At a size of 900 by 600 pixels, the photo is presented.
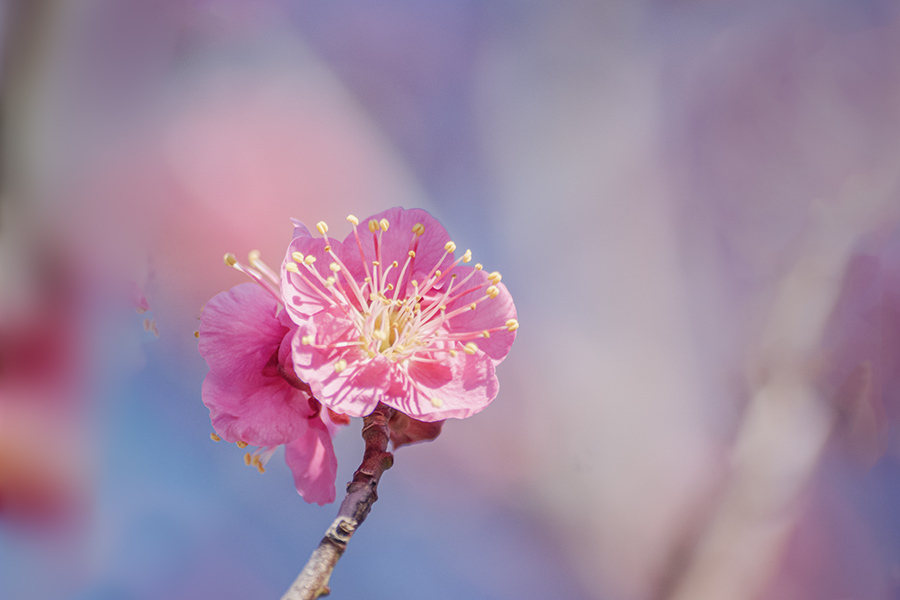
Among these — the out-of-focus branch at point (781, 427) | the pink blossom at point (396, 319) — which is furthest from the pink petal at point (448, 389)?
the out-of-focus branch at point (781, 427)

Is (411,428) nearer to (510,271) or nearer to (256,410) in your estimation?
(256,410)

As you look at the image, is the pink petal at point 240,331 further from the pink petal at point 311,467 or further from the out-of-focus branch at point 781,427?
the out-of-focus branch at point 781,427

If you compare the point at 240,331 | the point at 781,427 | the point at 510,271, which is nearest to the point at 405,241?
the point at 240,331

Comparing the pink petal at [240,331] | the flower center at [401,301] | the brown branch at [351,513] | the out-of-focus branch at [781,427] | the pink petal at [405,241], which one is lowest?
the brown branch at [351,513]

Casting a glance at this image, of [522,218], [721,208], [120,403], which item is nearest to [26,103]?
[120,403]

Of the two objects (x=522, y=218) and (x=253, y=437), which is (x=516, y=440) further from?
(x=253, y=437)

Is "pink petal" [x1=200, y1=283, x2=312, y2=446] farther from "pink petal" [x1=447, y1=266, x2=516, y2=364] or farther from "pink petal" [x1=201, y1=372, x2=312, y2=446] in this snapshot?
"pink petal" [x1=447, y1=266, x2=516, y2=364]
